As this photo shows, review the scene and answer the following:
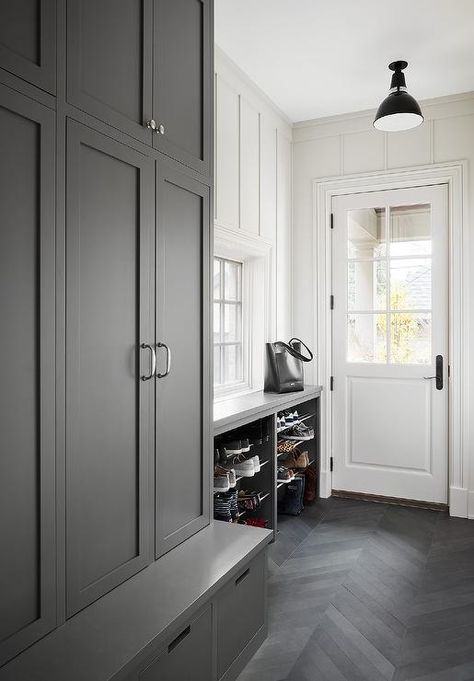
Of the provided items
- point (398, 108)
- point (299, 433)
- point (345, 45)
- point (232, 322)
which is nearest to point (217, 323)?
point (232, 322)

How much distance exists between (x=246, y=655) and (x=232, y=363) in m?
1.89

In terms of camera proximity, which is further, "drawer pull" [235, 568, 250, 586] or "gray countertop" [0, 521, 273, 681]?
"drawer pull" [235, 568, 250, 586]

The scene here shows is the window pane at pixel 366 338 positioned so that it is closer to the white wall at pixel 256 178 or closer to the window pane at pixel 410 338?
the window pane at pixel 410 338

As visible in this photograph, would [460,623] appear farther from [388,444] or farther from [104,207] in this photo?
[104,207]

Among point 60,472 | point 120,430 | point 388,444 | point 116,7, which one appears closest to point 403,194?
point 388,444

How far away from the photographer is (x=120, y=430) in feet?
5.64

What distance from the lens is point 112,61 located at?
1.67 m

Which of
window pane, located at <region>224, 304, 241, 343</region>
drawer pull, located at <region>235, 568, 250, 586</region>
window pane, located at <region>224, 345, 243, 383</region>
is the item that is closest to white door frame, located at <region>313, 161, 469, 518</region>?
window pane, located at <region>224, 304, 241, 343</region>

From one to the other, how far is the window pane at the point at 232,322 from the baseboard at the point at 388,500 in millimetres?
1429

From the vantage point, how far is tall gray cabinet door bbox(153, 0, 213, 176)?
1907mm

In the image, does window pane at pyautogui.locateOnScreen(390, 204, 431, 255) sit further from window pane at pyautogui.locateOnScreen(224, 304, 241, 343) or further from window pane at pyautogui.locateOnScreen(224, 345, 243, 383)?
window pane at pyautogui.locateOnScreen(224, 345, 243, 383)

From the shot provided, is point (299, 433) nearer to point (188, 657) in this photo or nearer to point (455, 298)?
point (455, 298)

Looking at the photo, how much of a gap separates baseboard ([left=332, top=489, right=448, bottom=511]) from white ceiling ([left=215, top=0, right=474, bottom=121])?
2.76m

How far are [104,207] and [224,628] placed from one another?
4.72ft
